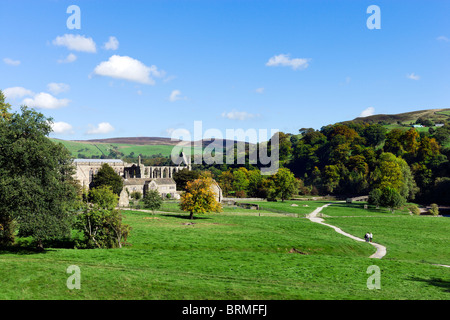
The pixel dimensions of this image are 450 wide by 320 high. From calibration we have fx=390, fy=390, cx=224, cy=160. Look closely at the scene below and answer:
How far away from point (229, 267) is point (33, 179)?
17.1 m

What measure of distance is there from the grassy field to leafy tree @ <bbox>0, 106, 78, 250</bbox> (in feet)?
8.95

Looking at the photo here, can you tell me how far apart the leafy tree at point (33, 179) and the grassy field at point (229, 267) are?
2.73m

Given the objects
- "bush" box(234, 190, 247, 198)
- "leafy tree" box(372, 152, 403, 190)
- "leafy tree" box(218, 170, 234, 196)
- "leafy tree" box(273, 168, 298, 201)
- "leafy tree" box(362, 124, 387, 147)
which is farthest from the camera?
"leafy tree" box(362, 124, 387, 147)

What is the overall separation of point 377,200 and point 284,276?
224 ft

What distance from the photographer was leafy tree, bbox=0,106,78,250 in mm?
30328

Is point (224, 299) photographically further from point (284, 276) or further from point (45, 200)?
point (45, 200)

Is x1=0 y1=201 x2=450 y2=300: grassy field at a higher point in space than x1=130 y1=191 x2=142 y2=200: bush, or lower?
lower

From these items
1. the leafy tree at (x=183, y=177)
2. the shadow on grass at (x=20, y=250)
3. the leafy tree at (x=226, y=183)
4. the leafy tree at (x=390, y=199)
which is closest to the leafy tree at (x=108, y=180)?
the leafy tree at (x=183, y=177)

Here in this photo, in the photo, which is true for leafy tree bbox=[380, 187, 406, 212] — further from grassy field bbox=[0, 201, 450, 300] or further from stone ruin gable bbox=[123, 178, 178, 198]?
stone ruin gable bbox=[123, 178, 178, 198]

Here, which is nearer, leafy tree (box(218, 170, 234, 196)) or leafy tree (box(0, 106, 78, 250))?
leafy tree (box(0, 106, 78, 250))

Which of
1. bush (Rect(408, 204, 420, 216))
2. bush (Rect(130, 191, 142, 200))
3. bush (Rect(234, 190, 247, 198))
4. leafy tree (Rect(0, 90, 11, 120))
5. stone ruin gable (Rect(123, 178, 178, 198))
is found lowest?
bush (Rect(408, 204, 420, 216))

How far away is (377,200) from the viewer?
295 feet

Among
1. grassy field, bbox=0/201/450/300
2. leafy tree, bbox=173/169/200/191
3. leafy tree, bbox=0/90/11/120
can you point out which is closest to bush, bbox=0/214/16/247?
grassy field, bbox=0/201/450/300
